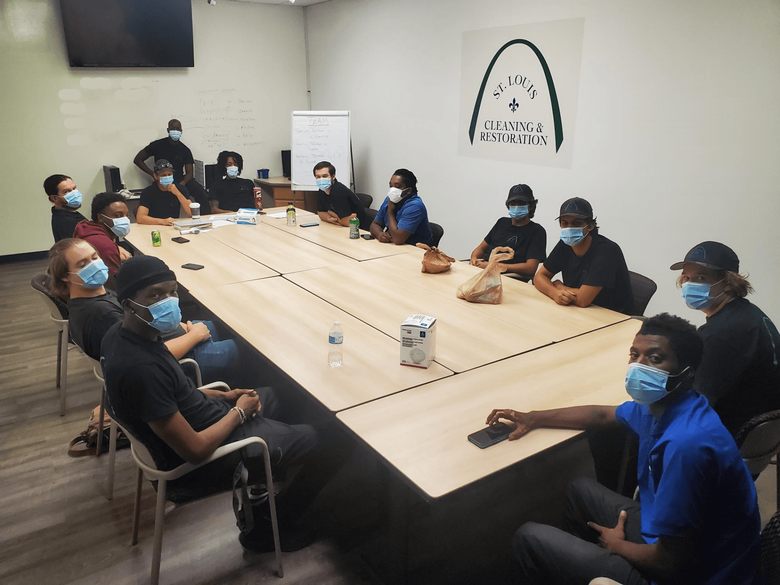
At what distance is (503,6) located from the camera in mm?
4930

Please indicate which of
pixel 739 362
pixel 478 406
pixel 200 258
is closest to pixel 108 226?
pixel 200 258

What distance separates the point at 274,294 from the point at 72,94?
16.7 feet

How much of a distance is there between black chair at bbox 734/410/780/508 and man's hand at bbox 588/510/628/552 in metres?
0.52

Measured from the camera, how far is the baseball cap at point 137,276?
1890 mm

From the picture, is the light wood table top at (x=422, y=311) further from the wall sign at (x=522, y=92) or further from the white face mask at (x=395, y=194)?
the wall sign at (x=522, y=92)

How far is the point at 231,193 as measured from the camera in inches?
240

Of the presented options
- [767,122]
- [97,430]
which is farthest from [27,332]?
[767,122]

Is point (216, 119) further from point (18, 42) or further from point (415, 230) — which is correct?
point (415, 230)

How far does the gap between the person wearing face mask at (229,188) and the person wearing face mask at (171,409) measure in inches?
161

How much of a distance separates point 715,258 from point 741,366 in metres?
0.44

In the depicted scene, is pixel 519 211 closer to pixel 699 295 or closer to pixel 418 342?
pixel 699 295

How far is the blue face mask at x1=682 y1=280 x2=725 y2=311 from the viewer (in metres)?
2.25

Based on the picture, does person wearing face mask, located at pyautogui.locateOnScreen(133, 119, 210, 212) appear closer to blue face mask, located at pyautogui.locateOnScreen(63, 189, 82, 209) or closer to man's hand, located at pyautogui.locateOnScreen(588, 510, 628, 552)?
blue face mask, located at pyautogui.locateOnScreen(63, 189, 82, 209)

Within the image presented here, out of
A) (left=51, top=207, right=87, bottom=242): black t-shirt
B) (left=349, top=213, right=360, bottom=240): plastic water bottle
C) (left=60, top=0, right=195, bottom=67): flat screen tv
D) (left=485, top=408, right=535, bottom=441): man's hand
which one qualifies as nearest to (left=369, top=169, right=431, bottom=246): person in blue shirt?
(left=349, top=213, right=360, bottom=240): plastic water bottle
